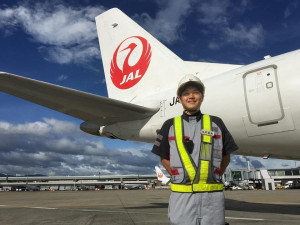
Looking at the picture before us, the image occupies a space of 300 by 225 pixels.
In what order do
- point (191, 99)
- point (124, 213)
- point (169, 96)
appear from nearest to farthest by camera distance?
point (191, 99)
point (169, 96)
point (124, 213)

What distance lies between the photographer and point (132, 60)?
11750 millimetres

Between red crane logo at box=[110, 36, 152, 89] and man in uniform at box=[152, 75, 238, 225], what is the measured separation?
8569 mm

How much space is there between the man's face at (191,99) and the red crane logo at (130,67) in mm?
8454

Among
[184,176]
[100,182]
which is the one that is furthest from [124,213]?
[100,182]

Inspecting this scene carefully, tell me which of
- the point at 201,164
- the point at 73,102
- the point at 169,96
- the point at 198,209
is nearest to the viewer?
the point at 198,209

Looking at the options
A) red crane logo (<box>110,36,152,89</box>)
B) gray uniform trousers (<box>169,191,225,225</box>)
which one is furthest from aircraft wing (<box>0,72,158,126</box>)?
gray uniform trousers (<box>169,191,225,225</box>)

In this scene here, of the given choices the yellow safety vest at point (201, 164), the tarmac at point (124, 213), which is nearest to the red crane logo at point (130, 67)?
the tarmac at point (124, 213)

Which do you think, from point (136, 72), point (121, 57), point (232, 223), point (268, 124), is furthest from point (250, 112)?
point (121, 57)

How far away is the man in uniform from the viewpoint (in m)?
2.51

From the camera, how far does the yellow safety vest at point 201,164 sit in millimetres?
2551

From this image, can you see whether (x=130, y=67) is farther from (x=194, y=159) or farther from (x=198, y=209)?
(x=198, y=209)

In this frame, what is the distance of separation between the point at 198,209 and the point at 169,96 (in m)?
6.87

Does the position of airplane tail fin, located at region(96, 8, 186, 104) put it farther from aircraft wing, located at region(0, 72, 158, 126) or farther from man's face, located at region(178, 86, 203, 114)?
man's face, located at region(178, 86, 203, 114)

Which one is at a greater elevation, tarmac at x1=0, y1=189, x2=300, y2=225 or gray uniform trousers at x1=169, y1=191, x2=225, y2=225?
gray uniform trousers at x1=169, y1=191, x2=225, y2=225
